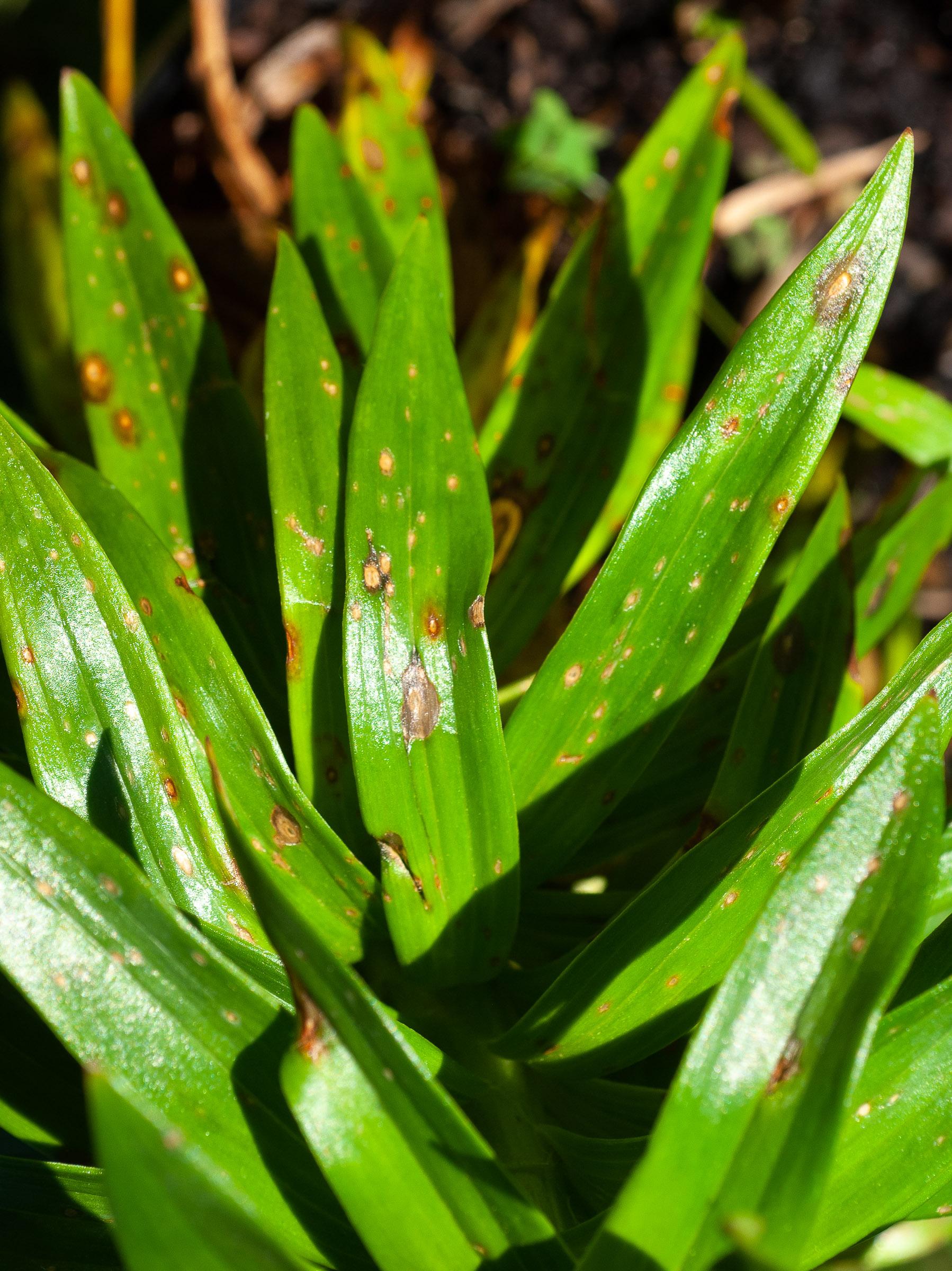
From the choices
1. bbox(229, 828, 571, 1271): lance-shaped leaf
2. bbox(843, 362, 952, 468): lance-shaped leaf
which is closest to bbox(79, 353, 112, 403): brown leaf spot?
bbox(229, 828, 571, 1271): lance-shaped leaf

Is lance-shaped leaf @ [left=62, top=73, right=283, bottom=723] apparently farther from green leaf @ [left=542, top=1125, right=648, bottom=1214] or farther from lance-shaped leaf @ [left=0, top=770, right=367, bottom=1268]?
green leaf @ [left=542, top=1125, right=648, bottom=1214]

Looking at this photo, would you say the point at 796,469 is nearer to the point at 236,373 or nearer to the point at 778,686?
the point at 778,686

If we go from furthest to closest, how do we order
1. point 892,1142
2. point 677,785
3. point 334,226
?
point 334,226 → point 677,785 → point 892,1142

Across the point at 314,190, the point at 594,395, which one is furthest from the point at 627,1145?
the point at 314,190

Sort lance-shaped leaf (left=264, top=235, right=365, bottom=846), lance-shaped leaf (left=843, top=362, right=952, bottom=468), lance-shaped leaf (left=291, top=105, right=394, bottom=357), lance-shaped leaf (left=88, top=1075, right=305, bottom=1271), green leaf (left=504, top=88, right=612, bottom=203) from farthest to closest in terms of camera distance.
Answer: green leaf (left=504, top=88, right=612, bottom=203)
lance-shaped leaf (left=843, top=362, right=952, bottom=468)
lance-shaped leaf (left=291, top=105, right=394, bottom=357)
lance-shaped leaf (left=264, top=235, right=365, bottom=846)
lance-shaped leaf (left=88, top=1075, right=305, bottom=1271)

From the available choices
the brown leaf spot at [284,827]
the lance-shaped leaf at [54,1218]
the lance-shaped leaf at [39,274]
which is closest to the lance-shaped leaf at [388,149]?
the lance-shaped leaf at [39,274]

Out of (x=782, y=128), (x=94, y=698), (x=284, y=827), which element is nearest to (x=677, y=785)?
(x=284, y=827)

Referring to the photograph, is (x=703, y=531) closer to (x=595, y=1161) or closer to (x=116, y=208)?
(x=595, y=1161)
